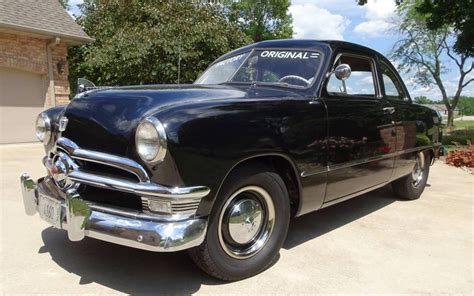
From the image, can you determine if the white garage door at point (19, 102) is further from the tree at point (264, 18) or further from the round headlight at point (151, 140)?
the tree at point (264, 18)

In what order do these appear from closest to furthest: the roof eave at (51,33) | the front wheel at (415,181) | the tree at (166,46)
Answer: the front wheel at (415,181) < the roof eave at (51,33) < the tree at (166,46)

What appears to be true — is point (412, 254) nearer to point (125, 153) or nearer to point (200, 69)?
point (125, 153)

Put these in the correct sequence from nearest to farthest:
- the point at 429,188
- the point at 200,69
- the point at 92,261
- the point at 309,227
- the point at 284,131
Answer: the point at 284,131 → the point at 92,261 → the point at 309,227 → the point at 429,188 → the point at 200,69

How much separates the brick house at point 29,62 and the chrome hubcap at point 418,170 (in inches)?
363

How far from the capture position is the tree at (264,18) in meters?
38.0

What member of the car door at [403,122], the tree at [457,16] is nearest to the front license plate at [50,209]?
the car door at [403,122]

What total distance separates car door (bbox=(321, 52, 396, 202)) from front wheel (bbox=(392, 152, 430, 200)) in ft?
3.20

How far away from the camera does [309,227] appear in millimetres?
4312

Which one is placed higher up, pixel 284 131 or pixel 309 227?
pixel 284 131

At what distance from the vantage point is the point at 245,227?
9.89 feet

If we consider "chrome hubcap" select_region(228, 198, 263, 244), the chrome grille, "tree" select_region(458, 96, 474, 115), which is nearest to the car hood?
the chrome grille

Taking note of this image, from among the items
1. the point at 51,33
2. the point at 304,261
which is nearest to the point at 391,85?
the point at 304,261

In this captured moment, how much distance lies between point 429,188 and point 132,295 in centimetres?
515

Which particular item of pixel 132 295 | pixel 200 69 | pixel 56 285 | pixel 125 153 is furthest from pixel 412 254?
pixel 200 69
